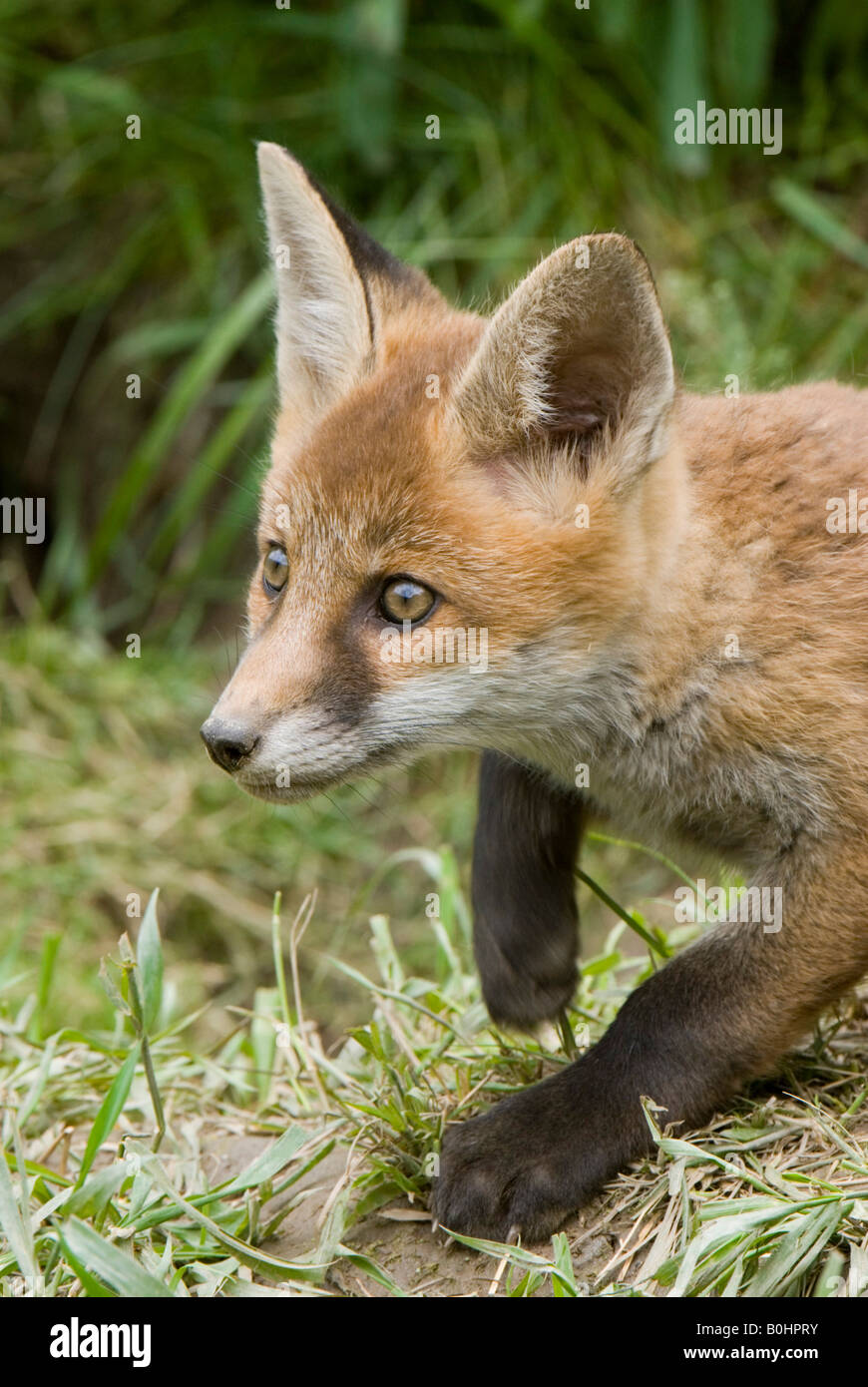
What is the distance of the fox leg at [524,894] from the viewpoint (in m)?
2.97

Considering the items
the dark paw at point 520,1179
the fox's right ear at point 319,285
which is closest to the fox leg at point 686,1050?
the dark paw at point 520,1179

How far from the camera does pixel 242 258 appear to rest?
A: 21.9ft

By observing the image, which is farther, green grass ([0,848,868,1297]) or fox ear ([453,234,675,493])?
fox ear ([453,234,675,493])

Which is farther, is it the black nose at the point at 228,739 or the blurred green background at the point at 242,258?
the blurred green background at the point at 242,258

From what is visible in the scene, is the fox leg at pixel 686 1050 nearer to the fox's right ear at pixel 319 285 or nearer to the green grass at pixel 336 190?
the fox's right ear at pixel 319 285

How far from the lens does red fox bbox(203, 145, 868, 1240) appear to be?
8.27 ft

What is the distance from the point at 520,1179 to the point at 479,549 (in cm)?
111

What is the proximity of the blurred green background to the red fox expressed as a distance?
2.28 meters

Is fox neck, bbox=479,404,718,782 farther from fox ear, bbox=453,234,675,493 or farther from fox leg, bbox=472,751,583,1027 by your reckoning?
fox leg, bbox=472,751,583,1027

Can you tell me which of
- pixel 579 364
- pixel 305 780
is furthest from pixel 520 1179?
pixel 579 364

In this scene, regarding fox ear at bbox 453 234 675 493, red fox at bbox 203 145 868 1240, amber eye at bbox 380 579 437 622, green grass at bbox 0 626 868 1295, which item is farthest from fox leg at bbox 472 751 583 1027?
fox ear at bbox 453 234 675 493

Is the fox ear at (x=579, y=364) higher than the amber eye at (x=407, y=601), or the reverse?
the fox ear at (x=579, y=364)

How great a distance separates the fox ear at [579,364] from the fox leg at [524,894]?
28.0 inches

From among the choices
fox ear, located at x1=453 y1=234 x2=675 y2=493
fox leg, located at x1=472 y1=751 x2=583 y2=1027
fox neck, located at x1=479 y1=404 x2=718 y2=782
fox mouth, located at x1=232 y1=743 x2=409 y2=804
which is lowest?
fox leg, located at x1=472 y1=751 x2=583 y2=1027
